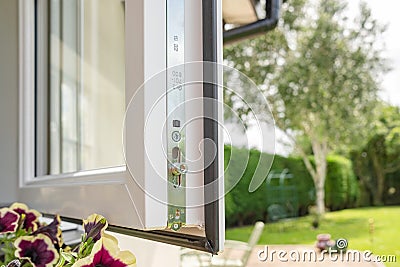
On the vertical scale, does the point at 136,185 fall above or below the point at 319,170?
above

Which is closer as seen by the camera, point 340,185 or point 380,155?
point 380,155

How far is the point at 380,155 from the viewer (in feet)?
19.3

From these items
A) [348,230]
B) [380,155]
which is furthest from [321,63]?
[348,230]

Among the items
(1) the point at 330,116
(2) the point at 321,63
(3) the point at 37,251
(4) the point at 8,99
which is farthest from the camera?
(1) the point at 330,116

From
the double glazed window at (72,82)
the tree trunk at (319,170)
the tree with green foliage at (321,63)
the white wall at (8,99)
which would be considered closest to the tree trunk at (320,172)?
the tree trunk at (319,170)

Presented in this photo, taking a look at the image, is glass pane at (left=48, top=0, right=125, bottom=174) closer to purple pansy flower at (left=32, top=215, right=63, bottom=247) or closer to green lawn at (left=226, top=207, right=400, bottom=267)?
purple pansy flower at (left=32, top=215, right=63, bottom=247)

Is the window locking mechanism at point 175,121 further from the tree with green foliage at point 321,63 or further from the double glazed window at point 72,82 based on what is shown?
the tree with green foliage at point 321,63

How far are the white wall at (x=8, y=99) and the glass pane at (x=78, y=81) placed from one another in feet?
0.46

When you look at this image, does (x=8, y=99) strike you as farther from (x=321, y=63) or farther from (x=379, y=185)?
(x=379, y=185)

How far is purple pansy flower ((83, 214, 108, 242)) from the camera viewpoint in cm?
43

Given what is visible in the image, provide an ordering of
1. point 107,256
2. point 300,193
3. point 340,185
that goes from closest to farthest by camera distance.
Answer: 1. point 107,256
2. point 340,185
3. point 300,193

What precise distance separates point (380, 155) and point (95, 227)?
5.88 m

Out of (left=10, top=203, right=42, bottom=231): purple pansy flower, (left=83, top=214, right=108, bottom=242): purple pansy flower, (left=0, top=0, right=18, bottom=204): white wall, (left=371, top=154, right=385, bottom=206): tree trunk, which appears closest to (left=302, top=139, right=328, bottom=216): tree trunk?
(left=371, top=154, right=385, bottom=206): tree trunk

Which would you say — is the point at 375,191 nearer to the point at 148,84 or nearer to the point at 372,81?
the point at 372,81
